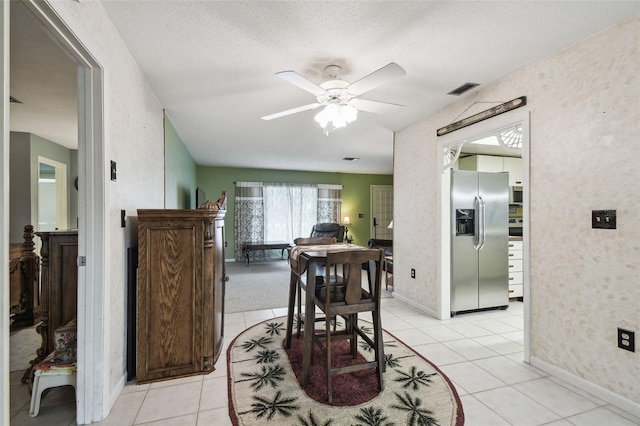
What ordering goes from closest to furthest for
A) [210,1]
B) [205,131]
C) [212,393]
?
[210,1] → [212,393] → [205,131]

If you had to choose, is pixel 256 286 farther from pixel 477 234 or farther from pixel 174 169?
pixel 477 234

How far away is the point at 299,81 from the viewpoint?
1946mm

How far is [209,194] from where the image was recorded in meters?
7.19

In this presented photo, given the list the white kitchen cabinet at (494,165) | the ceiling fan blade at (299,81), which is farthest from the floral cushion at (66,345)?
the white kitchen cabinet at (494,165)

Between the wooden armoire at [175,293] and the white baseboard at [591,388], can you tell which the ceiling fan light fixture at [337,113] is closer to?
the wooden armoire at [175,293]

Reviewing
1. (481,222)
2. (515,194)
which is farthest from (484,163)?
(481,222)

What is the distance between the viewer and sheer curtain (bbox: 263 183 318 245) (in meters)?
7.61

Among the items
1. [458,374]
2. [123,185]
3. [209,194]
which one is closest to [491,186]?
[458,374]

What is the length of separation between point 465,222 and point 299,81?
104 inches

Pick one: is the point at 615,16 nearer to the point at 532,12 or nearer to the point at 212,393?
the point at 532,12

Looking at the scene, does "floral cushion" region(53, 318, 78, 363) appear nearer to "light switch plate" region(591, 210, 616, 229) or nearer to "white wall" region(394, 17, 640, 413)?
"white wall" region(394, 17, 640, 413)

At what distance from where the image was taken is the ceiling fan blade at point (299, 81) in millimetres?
1818

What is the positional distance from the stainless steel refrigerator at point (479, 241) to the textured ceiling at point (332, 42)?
112cm

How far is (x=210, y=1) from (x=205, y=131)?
109 inches
